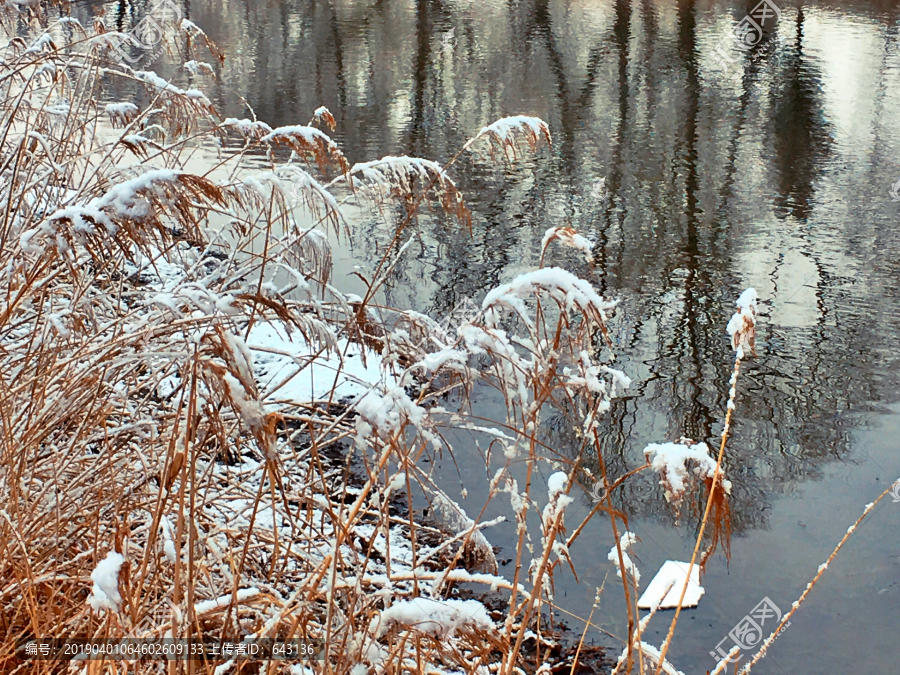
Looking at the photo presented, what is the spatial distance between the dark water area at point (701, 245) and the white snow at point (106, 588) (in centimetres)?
101

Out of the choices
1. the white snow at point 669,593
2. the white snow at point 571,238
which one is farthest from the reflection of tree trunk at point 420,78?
the white snow at point 571,238

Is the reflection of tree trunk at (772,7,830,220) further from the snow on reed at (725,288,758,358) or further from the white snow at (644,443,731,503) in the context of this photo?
the white snow at (644,443,731,503)

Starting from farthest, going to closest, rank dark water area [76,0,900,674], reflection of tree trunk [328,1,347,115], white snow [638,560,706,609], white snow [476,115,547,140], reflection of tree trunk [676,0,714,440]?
reflection of tree trunk [328,1,347,115] < reflection of tree trunk [676,0,714,440] < dark water area [76,0,900,674] < white snow [638,560,706,609] < white snow [476,115,547,140]

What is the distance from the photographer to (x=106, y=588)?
99cm

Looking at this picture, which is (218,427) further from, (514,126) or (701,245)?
(701,245)

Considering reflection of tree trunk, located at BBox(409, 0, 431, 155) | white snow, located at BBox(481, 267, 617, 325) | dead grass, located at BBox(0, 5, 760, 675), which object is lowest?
reflection of tree trunk, located at BBox(409, 0, 431, 155)

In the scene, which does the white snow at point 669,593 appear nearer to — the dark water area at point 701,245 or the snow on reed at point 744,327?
the dark water area at point 701,245

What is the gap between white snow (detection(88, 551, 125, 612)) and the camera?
974 mm

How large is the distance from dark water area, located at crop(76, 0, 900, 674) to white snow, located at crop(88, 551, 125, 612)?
1.01 metres

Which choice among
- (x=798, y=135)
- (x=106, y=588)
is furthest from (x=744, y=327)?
(x=798, y=135)

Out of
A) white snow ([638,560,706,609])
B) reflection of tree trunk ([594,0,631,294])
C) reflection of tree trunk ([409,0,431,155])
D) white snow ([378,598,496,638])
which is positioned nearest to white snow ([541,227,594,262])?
white snow ([378,598,496,638])

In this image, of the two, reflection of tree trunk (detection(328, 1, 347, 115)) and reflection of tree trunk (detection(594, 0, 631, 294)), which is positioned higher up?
reflection of tree trunk (detection(328, 1, 347, 115))

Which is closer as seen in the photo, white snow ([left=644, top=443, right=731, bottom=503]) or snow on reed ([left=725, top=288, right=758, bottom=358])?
white snow ([left=644, top=443, right=731, bottom=503])

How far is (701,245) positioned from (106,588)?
6835 millimetres
